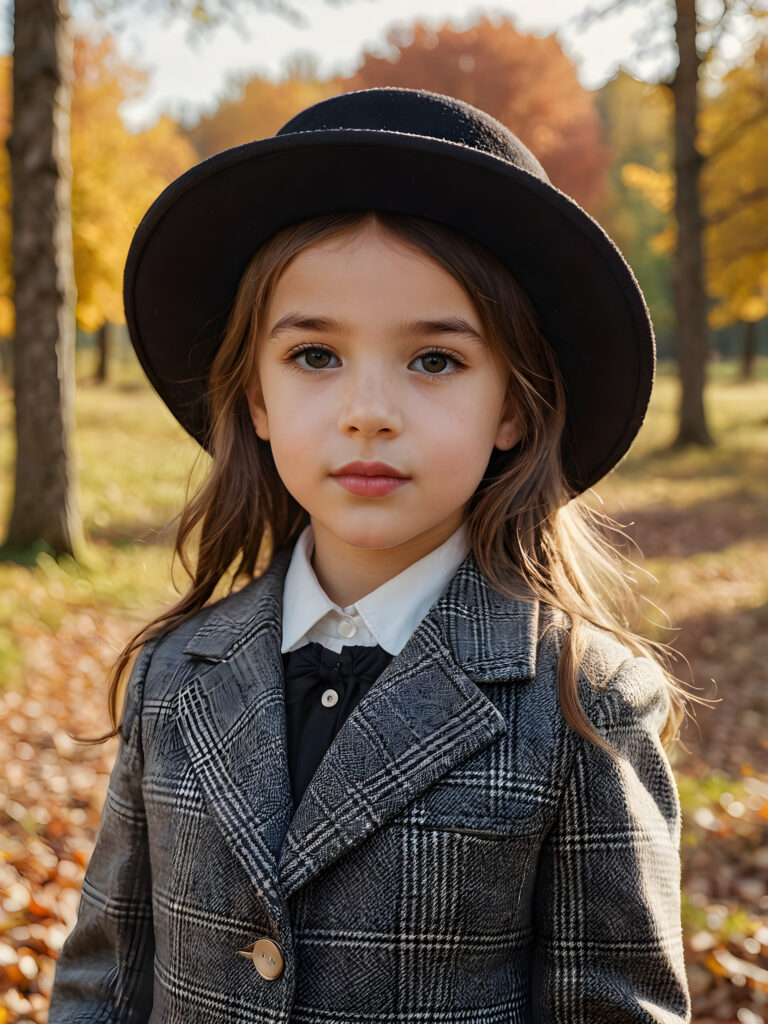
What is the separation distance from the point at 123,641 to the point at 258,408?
176 inches

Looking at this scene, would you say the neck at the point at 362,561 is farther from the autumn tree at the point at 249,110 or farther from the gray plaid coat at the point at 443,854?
the autumn tree at the point at 249,110

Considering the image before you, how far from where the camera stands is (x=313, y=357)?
1699mm

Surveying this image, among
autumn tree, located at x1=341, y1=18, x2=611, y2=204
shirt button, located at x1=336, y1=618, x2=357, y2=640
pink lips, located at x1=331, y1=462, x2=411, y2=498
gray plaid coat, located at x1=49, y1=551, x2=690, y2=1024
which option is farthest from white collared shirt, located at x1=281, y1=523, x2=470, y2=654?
autumn tree, located at x1=341, y1=18, x2=611, y2=204

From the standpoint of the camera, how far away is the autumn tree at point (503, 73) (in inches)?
1078

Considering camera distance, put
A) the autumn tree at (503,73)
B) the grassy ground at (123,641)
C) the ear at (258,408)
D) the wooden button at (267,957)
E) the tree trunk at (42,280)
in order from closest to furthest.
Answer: the wooden button at (267,957) → the ear at (258,408) → the grassy ground at (123,641) → the tree trunk at (42,280) → the autumn tree at (503,73)

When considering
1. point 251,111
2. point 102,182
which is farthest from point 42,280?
point 251,111

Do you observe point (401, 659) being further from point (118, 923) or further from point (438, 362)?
point (118, 923)

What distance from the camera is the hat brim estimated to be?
158 cm

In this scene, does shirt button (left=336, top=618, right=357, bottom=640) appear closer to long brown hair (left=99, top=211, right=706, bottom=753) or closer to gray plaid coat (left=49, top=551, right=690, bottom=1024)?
gray plaid coat (left=49, top=551, right=690, bottom=1024)

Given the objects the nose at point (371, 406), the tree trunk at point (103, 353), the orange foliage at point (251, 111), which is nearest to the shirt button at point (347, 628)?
the nose at point (371, 406)

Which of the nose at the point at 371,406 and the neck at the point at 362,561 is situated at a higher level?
the nose at the point at 371,406

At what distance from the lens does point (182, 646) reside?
192cm

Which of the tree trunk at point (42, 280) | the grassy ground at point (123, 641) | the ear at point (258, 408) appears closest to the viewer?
the ear at point (258, 408)

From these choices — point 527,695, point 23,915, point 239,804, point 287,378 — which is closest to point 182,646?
point 239,804
